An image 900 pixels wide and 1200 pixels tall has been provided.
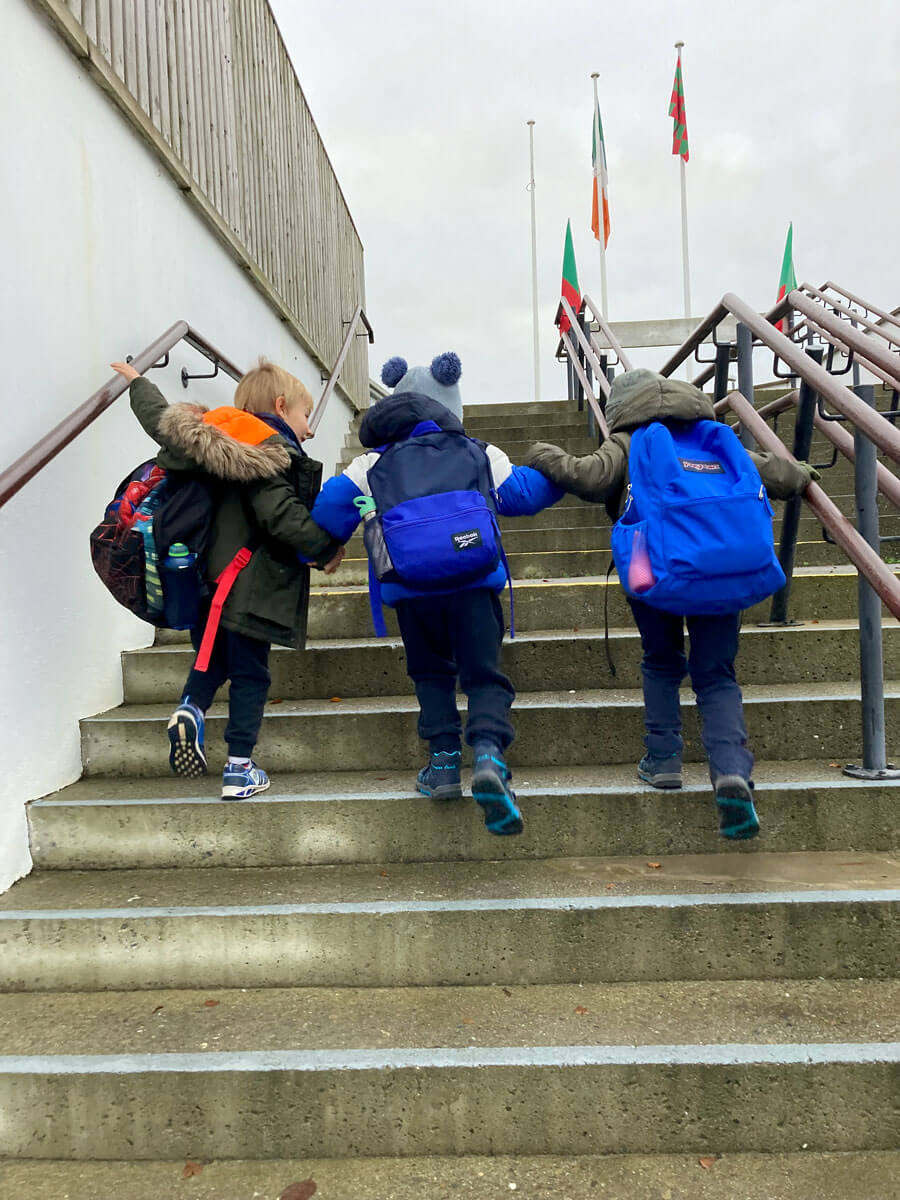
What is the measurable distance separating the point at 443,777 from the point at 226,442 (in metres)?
1.12

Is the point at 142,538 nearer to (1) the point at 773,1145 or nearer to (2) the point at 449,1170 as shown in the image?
(2) the point at 449,1170

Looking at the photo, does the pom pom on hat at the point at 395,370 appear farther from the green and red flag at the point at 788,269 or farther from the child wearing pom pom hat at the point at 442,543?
the green and red flag at the point at 788,269

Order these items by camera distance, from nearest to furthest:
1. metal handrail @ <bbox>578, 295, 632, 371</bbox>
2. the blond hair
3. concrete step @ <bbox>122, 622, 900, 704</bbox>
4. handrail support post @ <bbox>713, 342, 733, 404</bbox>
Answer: the blond hair → concrete step @ <bbox>122, 622, 900, 704</bbox> → handrail support post @ <bbox>713, 342, 733, 404</bbox> → metal handrail @ <bbox>578, 295, 632, 371</bbox>

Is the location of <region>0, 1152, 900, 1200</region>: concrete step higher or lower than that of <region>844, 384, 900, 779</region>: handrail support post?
lower

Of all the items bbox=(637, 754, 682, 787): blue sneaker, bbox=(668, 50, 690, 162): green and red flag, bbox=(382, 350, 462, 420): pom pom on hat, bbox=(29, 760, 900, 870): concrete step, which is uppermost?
bbox=(668, 50, 690, 162): green and red flag

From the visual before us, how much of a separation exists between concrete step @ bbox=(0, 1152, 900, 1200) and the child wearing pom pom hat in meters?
0.71

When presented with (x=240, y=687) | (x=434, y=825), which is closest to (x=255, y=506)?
(x=240, y=687)

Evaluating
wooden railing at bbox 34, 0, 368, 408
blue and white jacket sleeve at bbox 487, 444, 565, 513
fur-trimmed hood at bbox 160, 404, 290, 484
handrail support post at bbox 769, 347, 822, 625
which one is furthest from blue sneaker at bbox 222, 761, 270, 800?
wooden railing at bbox 34, 0, 368, 408

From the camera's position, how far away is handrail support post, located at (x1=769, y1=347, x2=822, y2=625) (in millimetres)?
2936

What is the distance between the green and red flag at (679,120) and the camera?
1382 cm

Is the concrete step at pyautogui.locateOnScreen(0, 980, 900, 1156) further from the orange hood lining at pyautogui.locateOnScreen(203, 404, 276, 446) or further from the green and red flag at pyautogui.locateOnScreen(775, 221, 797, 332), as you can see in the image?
the green and red flag at pyautogui.locateOnScreen(775, 221, 797, 332)

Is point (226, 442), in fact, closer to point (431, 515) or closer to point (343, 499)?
point (343, 499)

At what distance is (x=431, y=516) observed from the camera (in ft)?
6.88

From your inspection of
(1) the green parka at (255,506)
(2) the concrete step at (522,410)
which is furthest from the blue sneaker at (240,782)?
(2) the concrete step at (522,410)
